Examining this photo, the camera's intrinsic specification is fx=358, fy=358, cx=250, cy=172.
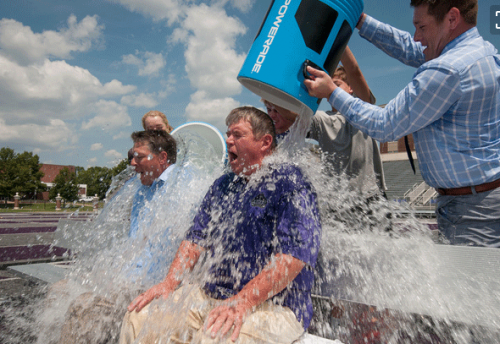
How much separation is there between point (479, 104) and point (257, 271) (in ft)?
4.57

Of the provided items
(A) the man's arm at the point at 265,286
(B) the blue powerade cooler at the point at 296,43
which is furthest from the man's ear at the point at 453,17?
(A) the man's arm at the point at 265,286

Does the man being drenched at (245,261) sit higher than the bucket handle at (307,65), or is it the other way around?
the bucket handle at (307,65)

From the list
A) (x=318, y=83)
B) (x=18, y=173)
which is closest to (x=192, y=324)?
(x=318, y=83)

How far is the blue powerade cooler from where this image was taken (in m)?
1.85

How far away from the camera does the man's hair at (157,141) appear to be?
3.15 metres

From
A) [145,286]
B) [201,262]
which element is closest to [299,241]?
[201,262]

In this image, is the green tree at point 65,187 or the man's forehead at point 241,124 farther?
the green tree at point 65,187

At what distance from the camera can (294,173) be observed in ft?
6.48

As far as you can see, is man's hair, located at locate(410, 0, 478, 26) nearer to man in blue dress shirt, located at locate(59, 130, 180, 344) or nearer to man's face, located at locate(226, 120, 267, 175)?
man's face, located at locate(226, 120, 267, 175)

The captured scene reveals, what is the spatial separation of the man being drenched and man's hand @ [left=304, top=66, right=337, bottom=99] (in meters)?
0.42

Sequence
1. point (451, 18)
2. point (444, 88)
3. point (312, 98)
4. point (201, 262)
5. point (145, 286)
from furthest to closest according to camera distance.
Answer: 1. point (145, 286)
2. point (201, 262)
3. point (312, 98)
4. point (451, 18)
5. point (444, 88)

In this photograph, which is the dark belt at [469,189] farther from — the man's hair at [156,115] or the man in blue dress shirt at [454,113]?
the man's hair at [156,115]

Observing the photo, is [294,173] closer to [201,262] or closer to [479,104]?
[201,262]

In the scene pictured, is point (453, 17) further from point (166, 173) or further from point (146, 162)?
point (146, 162)
